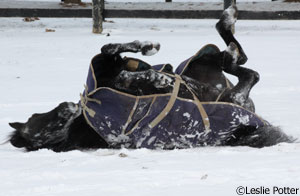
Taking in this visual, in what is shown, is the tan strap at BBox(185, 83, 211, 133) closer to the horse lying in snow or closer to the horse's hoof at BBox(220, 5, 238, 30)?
the horse lying in snow

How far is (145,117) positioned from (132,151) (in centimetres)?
23

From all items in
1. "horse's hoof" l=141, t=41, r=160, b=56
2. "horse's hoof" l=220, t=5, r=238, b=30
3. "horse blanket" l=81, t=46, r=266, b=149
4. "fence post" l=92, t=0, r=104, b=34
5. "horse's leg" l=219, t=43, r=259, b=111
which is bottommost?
"fence post" l=92, t=0, r=104, b=34

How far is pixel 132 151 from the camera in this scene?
3129 millimetres

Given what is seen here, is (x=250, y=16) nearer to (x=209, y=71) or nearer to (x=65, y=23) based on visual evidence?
(x=65, y=23)

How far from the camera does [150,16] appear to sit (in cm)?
1028

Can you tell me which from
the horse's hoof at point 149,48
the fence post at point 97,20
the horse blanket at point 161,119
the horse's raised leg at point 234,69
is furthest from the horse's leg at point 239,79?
the fence post at point 97,20

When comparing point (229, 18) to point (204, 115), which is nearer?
point (204, 115)

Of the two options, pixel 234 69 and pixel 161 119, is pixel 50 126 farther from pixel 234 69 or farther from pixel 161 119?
pixel 234 69

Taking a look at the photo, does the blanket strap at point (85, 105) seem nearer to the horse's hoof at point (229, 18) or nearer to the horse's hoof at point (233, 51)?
the horse's hoof at point (233, 51)

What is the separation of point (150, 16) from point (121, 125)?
24.3 feet

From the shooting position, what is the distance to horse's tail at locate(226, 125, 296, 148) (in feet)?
10.3

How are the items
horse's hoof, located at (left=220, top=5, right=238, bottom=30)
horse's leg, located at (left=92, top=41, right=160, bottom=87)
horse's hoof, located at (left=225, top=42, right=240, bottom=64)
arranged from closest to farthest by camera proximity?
horse's leg, located at (left=92, top=41, right=160, bottom=87) < horse's hoof, located at (left=225, top=42, right=240, bottom=64) < horse's hoof, located at (left=220, top=5, right=238, bottom=30)

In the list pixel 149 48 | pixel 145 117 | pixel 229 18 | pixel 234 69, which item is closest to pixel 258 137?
pixel 234 69

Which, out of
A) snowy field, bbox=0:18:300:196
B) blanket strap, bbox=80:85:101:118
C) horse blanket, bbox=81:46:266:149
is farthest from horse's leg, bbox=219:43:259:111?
blanket strap, bbox=80:85:101:118
